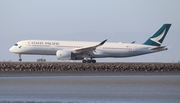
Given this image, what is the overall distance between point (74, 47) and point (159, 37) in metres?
12.7

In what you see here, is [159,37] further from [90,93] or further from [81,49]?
[90,93]

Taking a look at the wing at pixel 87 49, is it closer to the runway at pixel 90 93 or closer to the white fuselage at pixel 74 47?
the white fuselage at pixel 74 47

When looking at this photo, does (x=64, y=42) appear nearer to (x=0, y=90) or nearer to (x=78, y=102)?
(x=0, y=90)

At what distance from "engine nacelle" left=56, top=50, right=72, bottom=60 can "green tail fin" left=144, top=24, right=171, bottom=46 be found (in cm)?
1192

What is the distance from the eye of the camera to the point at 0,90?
1048 inches

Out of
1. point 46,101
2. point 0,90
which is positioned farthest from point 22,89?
point 46,101

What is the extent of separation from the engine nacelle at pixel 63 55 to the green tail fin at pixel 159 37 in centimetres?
1192

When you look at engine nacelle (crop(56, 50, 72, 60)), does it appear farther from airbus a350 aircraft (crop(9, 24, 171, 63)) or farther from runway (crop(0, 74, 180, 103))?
runway (crop(0, 74, 180, 103))

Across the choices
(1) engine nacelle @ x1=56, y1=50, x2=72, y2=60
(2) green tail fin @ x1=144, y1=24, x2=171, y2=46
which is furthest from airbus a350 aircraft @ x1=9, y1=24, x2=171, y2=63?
(2) green tail fin @ x1=144, y1=24, x2=171, y2=46

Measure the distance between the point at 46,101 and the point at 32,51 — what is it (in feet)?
121

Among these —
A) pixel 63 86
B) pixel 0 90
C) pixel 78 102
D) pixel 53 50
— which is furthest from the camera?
pixel 53 50

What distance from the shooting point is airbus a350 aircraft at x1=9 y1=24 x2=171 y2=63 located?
190ft

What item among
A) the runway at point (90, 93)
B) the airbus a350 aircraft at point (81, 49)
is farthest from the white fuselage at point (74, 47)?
the runway at point (90, 93)

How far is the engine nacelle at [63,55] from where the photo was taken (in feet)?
186
